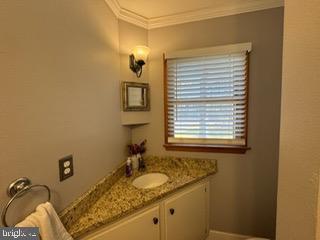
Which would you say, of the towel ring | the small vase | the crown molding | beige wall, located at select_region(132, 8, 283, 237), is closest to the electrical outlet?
the towel ring

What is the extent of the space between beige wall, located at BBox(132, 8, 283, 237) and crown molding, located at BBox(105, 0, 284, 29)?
0.14 feet

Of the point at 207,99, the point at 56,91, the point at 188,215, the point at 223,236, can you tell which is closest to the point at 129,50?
the point at 207,99

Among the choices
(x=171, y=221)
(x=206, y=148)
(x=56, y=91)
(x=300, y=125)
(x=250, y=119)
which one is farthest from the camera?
(x=206, y=148)

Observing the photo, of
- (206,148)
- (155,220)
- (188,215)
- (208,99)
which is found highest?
(208,99)

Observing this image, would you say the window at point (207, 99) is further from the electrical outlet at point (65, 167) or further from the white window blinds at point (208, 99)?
the electrical outlet at point (65, 167)

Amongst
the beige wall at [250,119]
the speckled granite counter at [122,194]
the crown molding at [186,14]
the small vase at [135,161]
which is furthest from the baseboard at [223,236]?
the crown molding at [186,14]

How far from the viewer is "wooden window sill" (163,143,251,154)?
75.1 inches

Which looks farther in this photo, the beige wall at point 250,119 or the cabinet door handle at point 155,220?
the beige wall at point 250,119

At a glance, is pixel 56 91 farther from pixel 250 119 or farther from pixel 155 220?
pixel 250 119

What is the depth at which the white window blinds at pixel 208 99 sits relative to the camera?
188cm

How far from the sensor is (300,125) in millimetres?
529

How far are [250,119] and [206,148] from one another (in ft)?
1.62

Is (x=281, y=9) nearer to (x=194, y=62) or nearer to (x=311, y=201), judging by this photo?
(x=194, y=62)

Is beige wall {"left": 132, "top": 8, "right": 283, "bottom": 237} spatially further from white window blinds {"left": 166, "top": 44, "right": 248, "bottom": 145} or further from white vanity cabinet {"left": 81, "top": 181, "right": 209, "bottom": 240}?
white vanity cabinet {"left": 81, "top": 181, "right": 209, "bottom": 240}
